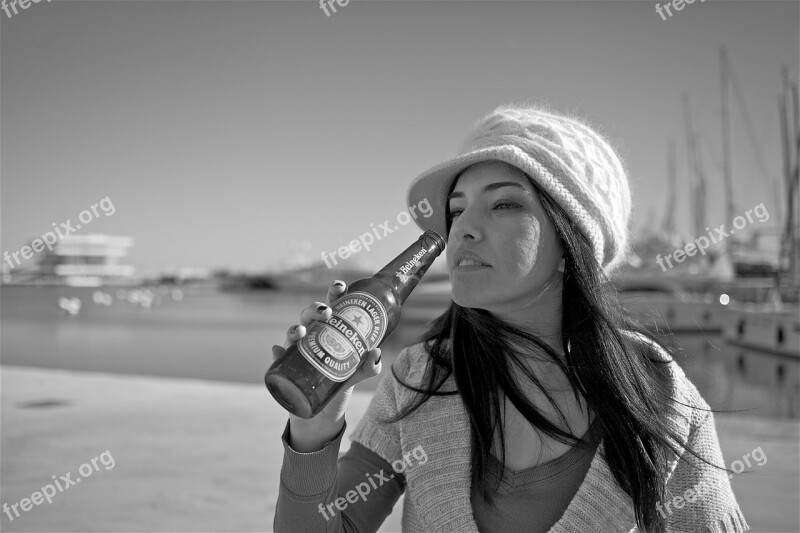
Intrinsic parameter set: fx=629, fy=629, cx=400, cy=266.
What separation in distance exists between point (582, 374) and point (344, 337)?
626 mm

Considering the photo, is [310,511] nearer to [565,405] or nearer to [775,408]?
[565,405]

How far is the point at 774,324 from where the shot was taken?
1731 cm

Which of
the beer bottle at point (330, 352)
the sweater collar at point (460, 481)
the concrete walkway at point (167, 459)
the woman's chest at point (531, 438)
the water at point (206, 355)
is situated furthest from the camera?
the water at point (206, 355)

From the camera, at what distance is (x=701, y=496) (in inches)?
52.8

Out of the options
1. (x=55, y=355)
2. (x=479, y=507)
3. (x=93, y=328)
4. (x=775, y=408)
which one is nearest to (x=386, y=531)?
(x=479, y=507)

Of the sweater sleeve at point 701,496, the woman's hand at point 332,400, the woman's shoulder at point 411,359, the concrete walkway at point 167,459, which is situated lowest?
the concrete walkway at point 167,459

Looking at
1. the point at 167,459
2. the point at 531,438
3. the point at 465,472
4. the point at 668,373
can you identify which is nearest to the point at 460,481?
the point at 465,472

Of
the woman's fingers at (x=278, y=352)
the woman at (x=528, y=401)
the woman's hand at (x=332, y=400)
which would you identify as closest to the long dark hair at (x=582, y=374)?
the woman at (x=528, y=401)

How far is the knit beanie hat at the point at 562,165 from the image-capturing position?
1373 millimetres

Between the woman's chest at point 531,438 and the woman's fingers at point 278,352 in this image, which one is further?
the woman's chest at point 531,438

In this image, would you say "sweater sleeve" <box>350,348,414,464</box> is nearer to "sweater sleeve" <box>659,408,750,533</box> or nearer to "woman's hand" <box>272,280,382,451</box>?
"woman's hand" <box>272,280,382,451</box>

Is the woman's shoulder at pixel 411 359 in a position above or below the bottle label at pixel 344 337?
below

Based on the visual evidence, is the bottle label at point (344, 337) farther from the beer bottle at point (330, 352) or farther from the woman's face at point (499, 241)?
the woman's face at point (499, 241)

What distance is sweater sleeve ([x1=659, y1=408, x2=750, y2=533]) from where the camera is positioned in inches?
52.3
